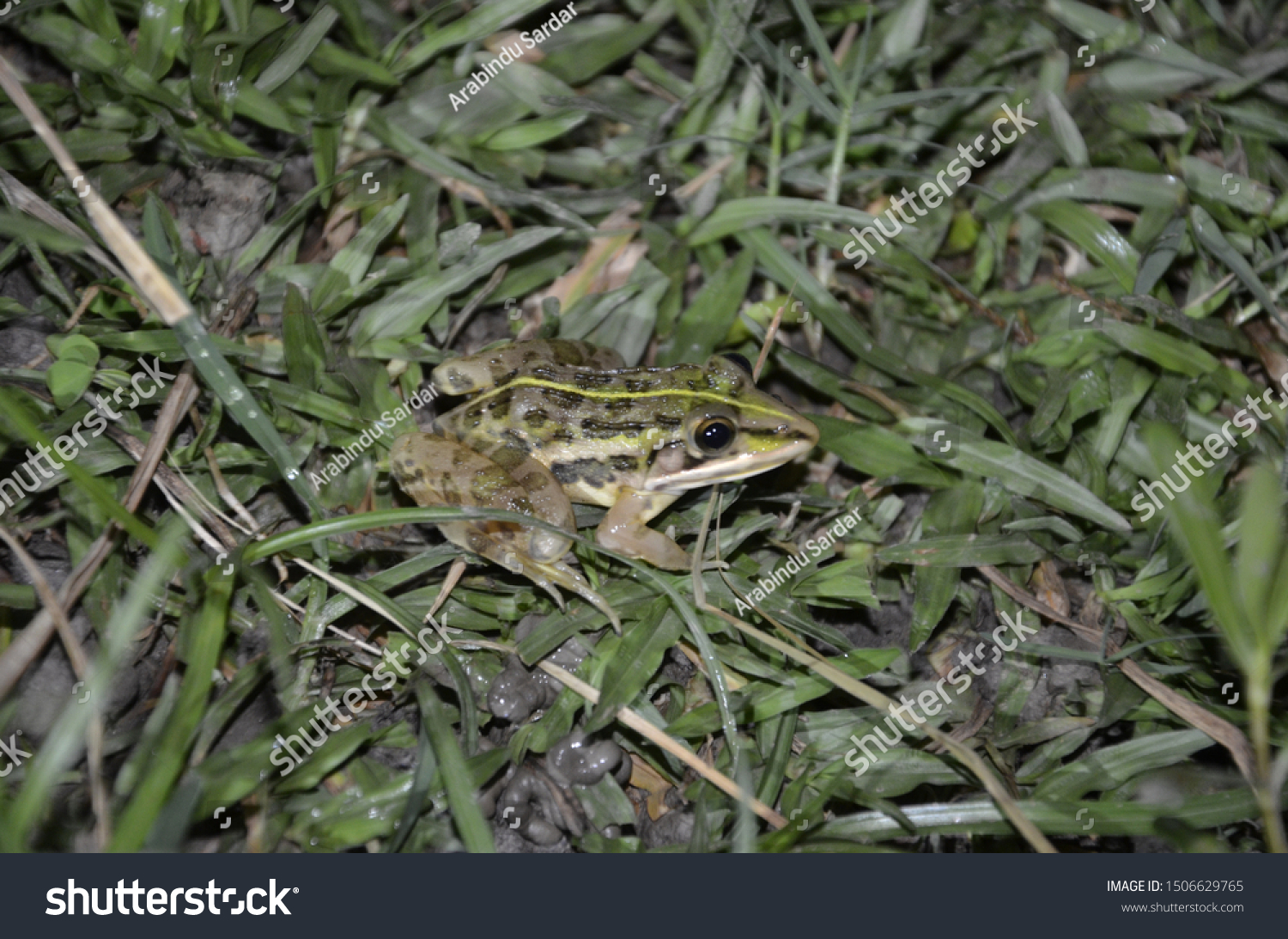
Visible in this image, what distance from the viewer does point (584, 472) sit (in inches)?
161

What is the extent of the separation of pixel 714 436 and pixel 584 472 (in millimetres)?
654

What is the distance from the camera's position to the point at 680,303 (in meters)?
4.62

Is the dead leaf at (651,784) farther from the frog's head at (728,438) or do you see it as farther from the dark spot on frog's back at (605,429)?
the dark spot on frog's back at (605,429)

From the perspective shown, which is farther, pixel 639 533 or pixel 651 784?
pixel 639 533

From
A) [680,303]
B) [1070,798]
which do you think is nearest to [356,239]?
[680,303]

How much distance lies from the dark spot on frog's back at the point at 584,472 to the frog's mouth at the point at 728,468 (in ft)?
0.67

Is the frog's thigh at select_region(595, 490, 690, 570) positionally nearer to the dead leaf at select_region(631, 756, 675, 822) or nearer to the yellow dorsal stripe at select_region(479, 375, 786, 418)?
the yellow dorsal stripe at select_region(479, 375, 786, 418)

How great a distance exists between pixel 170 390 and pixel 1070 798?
14.1 feet

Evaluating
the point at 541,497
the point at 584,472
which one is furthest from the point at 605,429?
the point at 541,497

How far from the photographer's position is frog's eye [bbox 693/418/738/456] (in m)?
3.84

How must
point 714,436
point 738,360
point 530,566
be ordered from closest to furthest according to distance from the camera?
point 530,566 → point 714,436 → point 738,360

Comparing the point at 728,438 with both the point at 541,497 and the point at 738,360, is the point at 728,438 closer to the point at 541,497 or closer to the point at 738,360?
the point at 738,360

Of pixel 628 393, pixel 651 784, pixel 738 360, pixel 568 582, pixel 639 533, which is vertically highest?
pixel 738 360

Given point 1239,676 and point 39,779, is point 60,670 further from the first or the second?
point 1239,676
